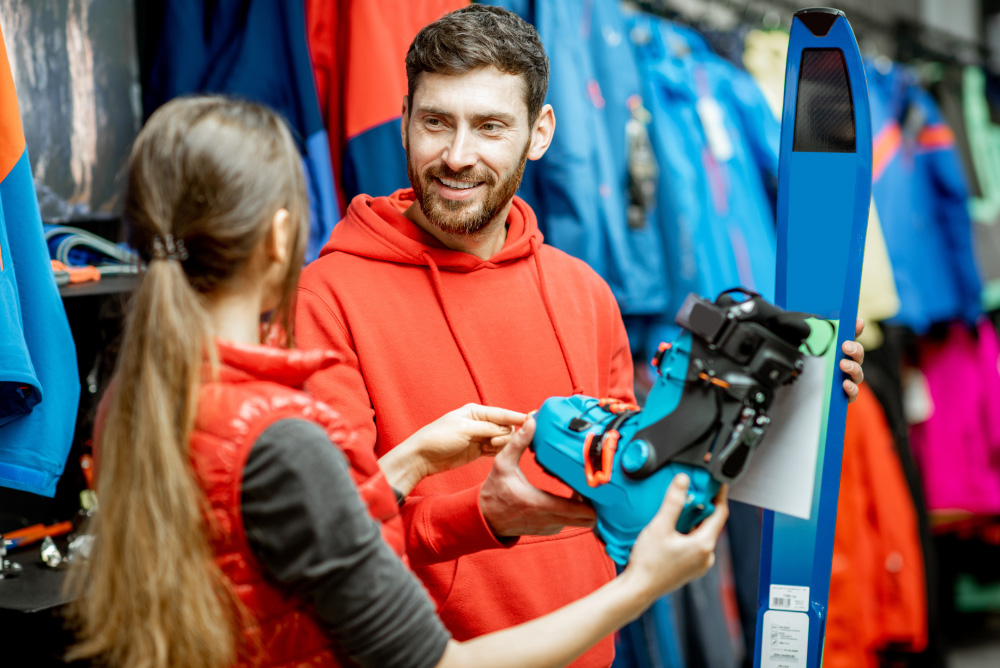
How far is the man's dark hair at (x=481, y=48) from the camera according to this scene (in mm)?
1309

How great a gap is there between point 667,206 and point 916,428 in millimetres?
1648

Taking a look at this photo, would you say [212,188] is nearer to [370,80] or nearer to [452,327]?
[452,327]

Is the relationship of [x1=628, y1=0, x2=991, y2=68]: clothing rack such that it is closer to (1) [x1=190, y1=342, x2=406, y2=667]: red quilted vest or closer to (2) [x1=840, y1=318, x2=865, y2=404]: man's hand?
(2) [x1=840, y1=318, x2=865, y2=404]: man's hand

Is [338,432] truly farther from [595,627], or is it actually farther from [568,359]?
[568,359]

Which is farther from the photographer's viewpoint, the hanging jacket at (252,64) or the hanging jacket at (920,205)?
the hanging jacket at (920,205)

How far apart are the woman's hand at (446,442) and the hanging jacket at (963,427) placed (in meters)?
2.63

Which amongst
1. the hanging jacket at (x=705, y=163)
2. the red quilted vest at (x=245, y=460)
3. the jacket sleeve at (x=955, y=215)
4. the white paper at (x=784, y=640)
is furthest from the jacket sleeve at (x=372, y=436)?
the jacket sleeve at (x=955, y=215)

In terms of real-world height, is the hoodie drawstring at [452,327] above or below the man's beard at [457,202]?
below

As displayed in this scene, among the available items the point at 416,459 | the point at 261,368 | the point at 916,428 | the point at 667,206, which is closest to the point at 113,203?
the point at 416,459

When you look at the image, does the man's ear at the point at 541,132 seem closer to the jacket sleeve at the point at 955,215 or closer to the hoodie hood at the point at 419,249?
the hoodie hood at the point at 419,249

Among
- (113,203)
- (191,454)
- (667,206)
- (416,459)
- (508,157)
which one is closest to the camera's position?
(191,454)

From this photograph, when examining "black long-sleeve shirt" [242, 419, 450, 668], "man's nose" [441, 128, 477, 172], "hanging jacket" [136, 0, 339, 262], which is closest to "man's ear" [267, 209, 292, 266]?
"black long-sleeve shirt" [242, 419, 450, 668]

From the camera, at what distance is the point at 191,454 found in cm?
81

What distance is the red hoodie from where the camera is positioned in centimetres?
128
